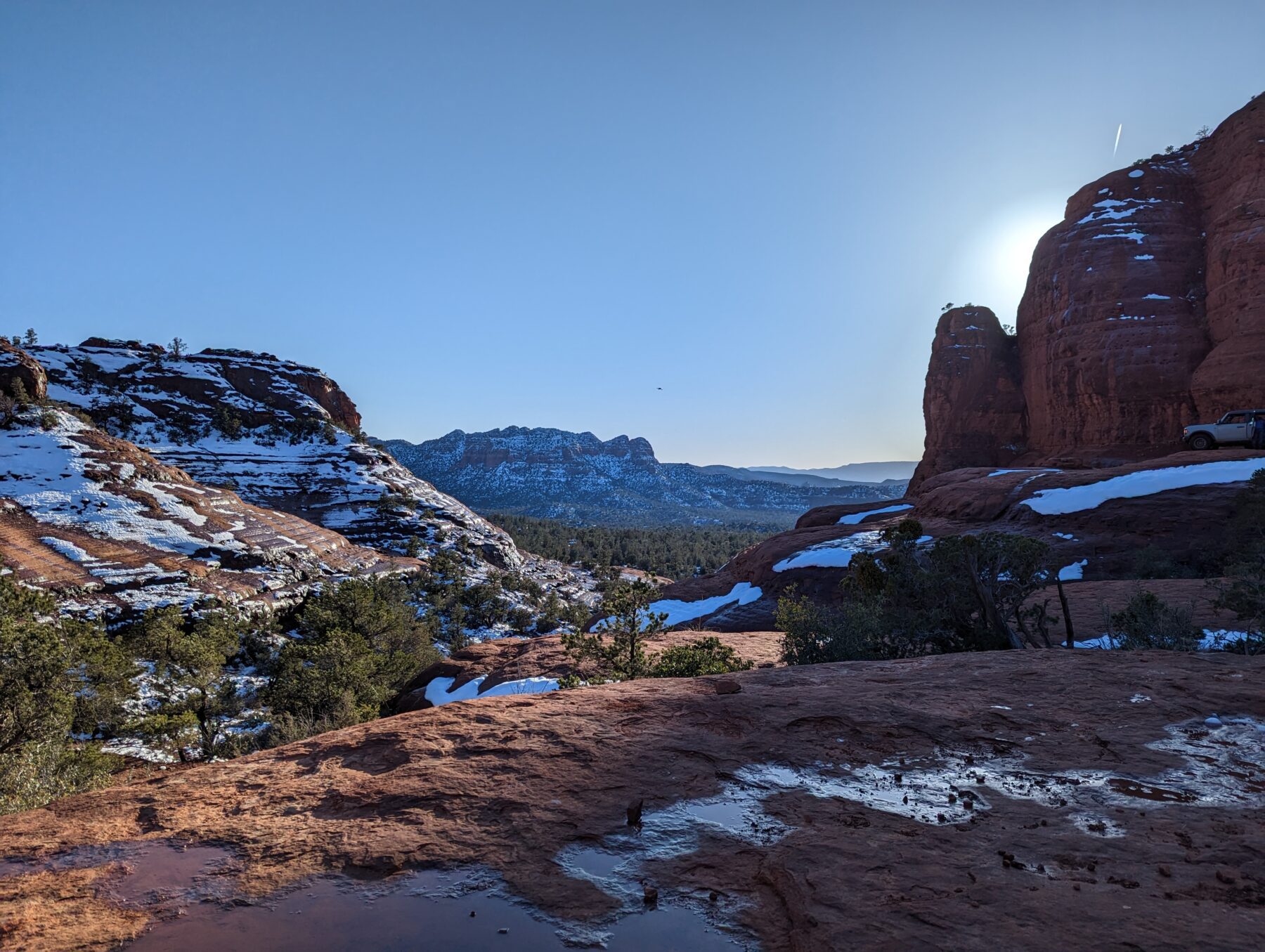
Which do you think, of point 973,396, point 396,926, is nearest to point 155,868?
point 396,926

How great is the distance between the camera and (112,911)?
3.49m

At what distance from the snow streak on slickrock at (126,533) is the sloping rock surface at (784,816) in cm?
3635

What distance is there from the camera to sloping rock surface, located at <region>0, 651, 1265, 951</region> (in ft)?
10.8

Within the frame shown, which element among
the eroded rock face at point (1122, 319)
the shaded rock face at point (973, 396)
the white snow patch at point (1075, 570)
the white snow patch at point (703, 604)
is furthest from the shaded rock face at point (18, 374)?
the eroded rock face at point (1122, 319)

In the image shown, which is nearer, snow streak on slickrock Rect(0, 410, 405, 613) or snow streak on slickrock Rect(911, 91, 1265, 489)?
snow streak on slickrock Rect(911, 91, 1265, 489)

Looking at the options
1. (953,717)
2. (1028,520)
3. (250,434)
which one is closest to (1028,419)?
(1028,520)

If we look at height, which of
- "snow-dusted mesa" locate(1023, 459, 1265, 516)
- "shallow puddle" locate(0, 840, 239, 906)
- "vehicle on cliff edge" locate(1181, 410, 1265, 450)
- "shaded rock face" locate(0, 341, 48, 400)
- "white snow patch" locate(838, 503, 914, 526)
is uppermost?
"shaded rock face" locate(0, 341, 48, 400)

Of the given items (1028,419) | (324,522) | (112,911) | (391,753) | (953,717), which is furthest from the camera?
(324,522)

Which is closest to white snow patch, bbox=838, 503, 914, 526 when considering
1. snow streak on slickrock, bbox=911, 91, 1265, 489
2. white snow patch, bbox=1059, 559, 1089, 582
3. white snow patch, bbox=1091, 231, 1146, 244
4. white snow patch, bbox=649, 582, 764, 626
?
white snow patch, bbox=649, 582, 764, 626

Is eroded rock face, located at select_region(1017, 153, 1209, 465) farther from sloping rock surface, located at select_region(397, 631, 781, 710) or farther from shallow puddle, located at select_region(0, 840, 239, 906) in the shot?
shallow puddle, located at select_region(0, 840, 239, 906)

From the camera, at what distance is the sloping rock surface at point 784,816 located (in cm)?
329

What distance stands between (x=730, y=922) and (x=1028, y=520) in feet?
98.4

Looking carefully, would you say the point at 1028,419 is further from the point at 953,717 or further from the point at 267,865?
the point at 267,865

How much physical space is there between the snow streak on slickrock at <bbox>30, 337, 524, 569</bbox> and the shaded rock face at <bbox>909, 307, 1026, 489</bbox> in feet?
166
